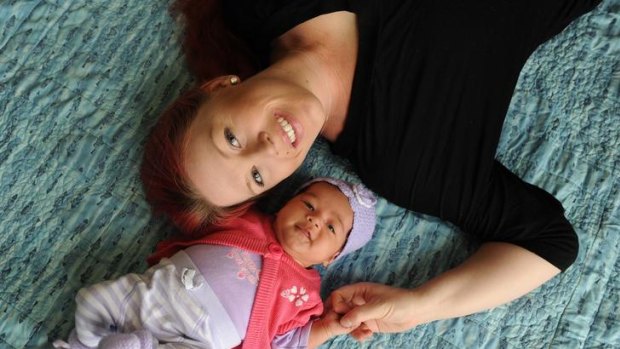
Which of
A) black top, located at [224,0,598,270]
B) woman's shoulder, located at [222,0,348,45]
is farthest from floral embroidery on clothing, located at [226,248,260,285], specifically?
woman's shoulder, located at [222,0,348,45]

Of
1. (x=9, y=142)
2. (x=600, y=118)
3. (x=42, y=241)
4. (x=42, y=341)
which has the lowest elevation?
(x=42, y=341)

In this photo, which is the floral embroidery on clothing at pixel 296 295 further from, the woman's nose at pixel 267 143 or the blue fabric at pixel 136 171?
the woman's nose at pixel 267 143

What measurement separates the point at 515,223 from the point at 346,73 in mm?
489

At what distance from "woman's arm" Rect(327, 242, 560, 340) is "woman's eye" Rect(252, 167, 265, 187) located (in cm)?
34

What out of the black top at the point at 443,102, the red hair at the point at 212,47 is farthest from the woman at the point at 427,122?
the red hair at the point at 212,47

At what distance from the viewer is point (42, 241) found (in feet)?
4.33

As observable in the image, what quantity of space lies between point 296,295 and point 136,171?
476mm

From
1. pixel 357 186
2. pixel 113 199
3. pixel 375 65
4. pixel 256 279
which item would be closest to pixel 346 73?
pixel 375 65

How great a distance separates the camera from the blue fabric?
4.33 ft

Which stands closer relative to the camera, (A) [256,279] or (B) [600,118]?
(A) [256,279]

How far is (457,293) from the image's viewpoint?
A: 4.22 ft

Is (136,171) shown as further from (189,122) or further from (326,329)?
(326,329)

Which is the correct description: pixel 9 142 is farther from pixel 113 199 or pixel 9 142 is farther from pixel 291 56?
pixel 291 56

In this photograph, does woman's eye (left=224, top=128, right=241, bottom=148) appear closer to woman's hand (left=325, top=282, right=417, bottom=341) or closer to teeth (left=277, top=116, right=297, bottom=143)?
teeth (left=277, top=116, right=297, bottom=143)
